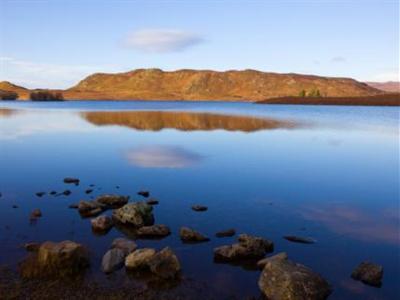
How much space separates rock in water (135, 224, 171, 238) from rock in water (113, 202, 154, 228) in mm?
729

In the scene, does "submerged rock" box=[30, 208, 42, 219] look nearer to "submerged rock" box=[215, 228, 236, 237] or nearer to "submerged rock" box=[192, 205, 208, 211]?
"submerged rock" box=[192, 205, 208, 211]

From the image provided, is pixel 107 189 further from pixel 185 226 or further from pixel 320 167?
pixel 320 167

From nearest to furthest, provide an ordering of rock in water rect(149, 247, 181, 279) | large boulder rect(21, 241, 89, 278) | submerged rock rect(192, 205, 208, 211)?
large boulder rect(21, 241, 89, 278) → rock in water rect(149, 247, 181, 279) → submerged rock rect(192, 205, 208, 211)

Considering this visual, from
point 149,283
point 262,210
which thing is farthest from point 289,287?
point 262,210

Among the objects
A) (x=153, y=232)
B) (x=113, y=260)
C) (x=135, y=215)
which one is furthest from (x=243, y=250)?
(x=135, y=215)

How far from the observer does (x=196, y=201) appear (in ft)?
67.6

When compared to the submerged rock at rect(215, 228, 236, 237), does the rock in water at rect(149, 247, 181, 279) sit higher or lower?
higher

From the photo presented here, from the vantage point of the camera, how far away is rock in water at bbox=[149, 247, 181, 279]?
1200 centimetres

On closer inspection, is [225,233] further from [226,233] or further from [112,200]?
[112,200]

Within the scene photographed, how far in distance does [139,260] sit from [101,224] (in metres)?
4.14

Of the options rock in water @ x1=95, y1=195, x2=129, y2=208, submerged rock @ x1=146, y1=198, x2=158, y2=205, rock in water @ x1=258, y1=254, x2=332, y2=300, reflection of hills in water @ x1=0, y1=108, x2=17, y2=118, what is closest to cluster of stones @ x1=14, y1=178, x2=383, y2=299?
rock in water @ x1=258, y1=254, x2=332, y2=300

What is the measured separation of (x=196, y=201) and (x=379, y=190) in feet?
37.5

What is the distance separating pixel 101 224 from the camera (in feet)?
52.4

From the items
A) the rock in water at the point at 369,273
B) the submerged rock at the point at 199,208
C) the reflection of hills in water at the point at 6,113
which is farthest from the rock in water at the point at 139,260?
the reflection of hills in water at the point at 6,113
